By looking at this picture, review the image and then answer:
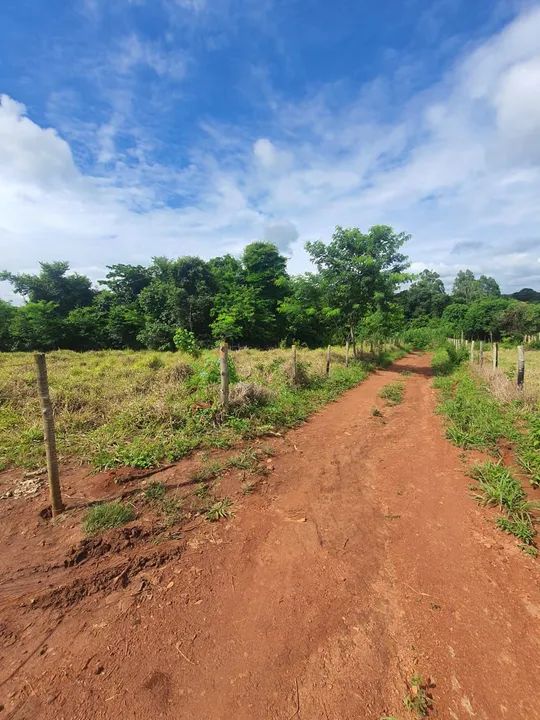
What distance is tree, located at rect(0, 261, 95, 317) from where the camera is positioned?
2769 centimetres

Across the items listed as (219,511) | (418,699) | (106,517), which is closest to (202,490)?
(219,511)

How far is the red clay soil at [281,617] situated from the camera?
199 cm

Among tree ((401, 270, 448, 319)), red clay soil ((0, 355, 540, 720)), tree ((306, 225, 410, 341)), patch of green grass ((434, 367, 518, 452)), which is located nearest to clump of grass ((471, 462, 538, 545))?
red clay soil ((0, 355, 540, 720))

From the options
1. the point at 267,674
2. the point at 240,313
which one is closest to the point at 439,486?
the point at 267,674

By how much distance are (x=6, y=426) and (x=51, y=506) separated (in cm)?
310

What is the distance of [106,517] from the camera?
3.55m

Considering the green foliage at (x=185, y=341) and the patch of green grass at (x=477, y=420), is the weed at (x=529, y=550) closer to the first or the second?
the patch of green grass at (x=477, y=420)

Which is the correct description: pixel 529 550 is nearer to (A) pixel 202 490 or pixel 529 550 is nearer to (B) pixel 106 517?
(A) pixel 202 490

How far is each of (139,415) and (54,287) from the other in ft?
94.5

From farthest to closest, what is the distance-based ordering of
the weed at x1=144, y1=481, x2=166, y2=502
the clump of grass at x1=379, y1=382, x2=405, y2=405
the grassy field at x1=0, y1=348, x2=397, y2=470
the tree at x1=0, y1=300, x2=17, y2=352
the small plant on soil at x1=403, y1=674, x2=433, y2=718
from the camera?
the tree at x1=0, y1=300, x2=17, y2=352
the clump of grass at x1=379, y1=382, x2=405, y2=405
the grassy field at x1=0, y1=348, x2=397, y2=470
the weed at x1=144, y1=481, x2=166, y2=502
the small plant on soil at x1=403, y1=674, x2=433, y2=718

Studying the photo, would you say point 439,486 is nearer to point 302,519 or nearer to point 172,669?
point 302,519

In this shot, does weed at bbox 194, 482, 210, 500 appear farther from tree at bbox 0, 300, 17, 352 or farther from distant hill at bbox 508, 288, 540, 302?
distant hill at bbox 508, 288, 540, 302

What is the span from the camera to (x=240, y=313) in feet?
87.7

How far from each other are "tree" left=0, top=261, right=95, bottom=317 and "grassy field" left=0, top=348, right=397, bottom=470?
79.0ft
